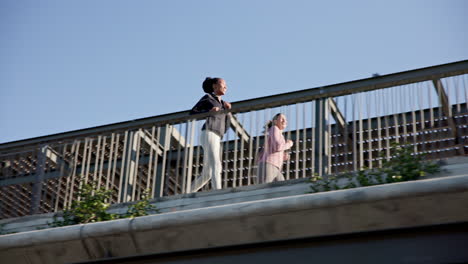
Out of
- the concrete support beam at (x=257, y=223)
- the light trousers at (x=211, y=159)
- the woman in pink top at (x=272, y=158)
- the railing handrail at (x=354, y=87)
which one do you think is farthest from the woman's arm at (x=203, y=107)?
the concrete support beam at (x=257, y=223)

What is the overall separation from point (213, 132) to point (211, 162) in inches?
15.0

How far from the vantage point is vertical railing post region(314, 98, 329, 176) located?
951 cm

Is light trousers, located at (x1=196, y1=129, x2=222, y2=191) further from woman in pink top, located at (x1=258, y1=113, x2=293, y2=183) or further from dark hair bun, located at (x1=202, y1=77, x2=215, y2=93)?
dark hair bun, located at (x1=202, y1=77, x2=215, y2=93)

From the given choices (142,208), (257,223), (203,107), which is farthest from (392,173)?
(203,107)

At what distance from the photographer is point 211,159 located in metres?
10.4

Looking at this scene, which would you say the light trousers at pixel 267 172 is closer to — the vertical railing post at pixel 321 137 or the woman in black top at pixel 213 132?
the woman in black top at pixel 213 132

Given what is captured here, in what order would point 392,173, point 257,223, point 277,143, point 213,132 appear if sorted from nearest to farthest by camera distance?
point 257,223
point 392,173
point 277,143
point 213,132

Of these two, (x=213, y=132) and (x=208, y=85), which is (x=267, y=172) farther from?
(x=208, y=85)

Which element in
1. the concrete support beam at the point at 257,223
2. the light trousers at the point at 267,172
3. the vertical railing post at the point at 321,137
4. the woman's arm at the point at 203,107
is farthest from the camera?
the woman's arm at the point at 203,107

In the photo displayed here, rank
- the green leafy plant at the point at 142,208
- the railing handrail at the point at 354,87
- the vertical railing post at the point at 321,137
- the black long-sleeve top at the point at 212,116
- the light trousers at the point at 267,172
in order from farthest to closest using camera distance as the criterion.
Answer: the black long-sleeve top at the point at 212,116 → the light trousers at the point at 267,172 → the green leafy plant at the point at 142,208 → the vertical railing post at the point at 321,137 → the railing handrail at the point at 354,87

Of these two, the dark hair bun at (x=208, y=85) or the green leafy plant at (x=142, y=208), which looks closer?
the green leafy plant at (x=142, y=208)

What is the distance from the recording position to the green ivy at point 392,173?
28.2ft

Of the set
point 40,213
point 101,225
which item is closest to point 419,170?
point 101,225

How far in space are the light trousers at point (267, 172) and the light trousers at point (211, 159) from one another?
18.9 inches
